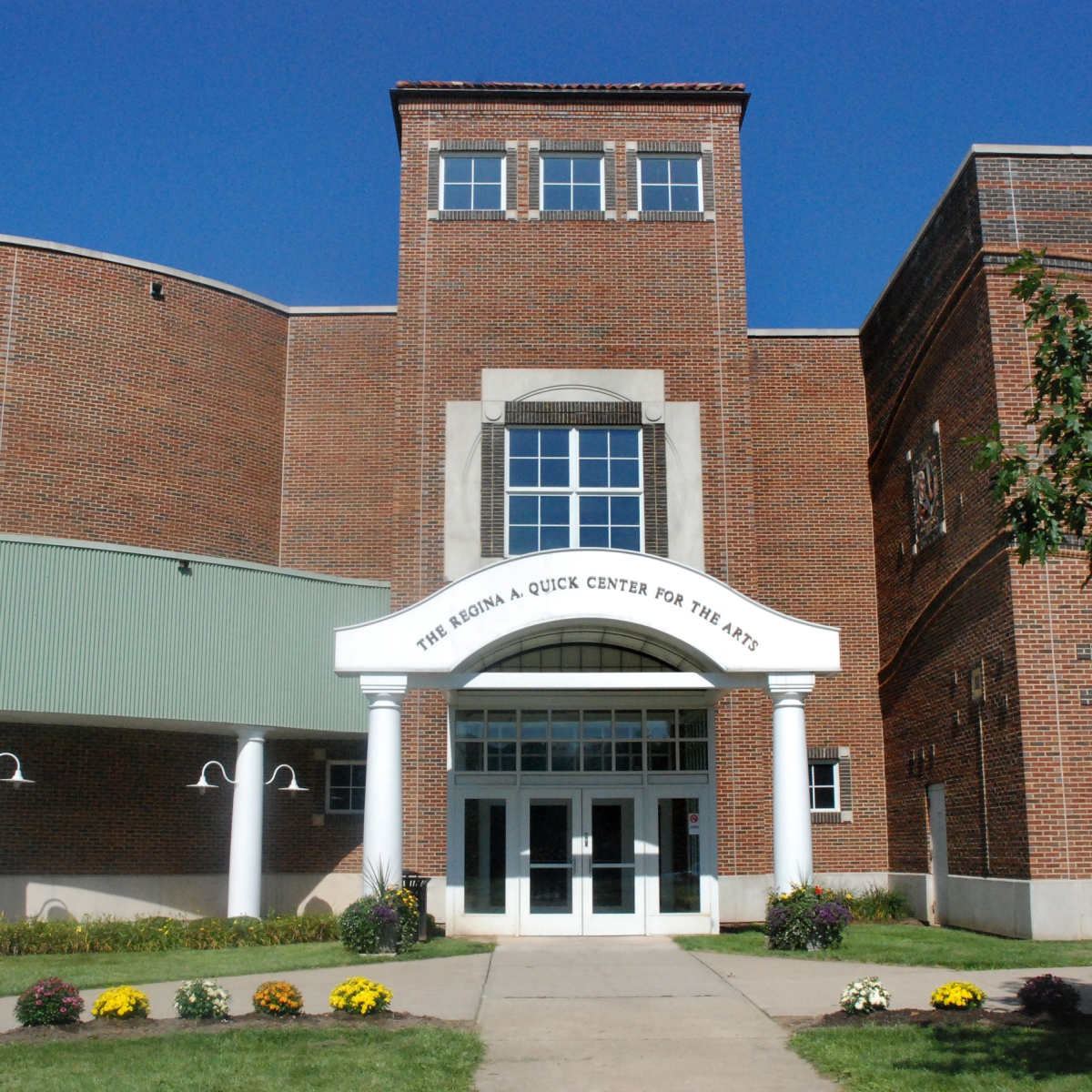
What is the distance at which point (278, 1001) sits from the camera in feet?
36.0

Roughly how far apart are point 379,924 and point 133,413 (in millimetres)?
11712

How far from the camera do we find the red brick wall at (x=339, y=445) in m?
24.9

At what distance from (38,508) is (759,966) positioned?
14.7 metres

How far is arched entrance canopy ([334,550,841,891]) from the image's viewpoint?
Result: 1698 centimetres

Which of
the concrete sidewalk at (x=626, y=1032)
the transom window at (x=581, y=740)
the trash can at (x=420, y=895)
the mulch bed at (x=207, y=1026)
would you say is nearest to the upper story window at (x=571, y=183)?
the transom window at (x=581, y=740)

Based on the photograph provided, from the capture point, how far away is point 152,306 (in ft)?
79.2

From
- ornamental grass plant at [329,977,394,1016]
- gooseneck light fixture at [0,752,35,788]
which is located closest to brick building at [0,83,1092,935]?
gooseneck light fixture at [0,752,35,788]

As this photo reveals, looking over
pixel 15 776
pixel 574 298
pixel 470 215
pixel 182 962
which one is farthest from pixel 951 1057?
pixel 470 215

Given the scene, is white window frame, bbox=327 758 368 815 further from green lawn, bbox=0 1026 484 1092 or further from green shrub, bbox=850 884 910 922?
green lawn, bbox=0 1026 484 1092

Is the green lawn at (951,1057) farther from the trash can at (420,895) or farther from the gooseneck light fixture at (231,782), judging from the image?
the gooseneck light fixture at (231,782)

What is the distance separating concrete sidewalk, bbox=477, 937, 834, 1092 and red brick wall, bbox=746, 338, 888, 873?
888 centimetres

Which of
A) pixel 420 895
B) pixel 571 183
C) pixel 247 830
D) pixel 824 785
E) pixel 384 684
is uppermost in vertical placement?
pixel 571 183

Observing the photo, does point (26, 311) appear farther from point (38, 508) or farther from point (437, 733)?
point (437, 733)

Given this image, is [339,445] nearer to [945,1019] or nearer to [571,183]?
[571,183]
